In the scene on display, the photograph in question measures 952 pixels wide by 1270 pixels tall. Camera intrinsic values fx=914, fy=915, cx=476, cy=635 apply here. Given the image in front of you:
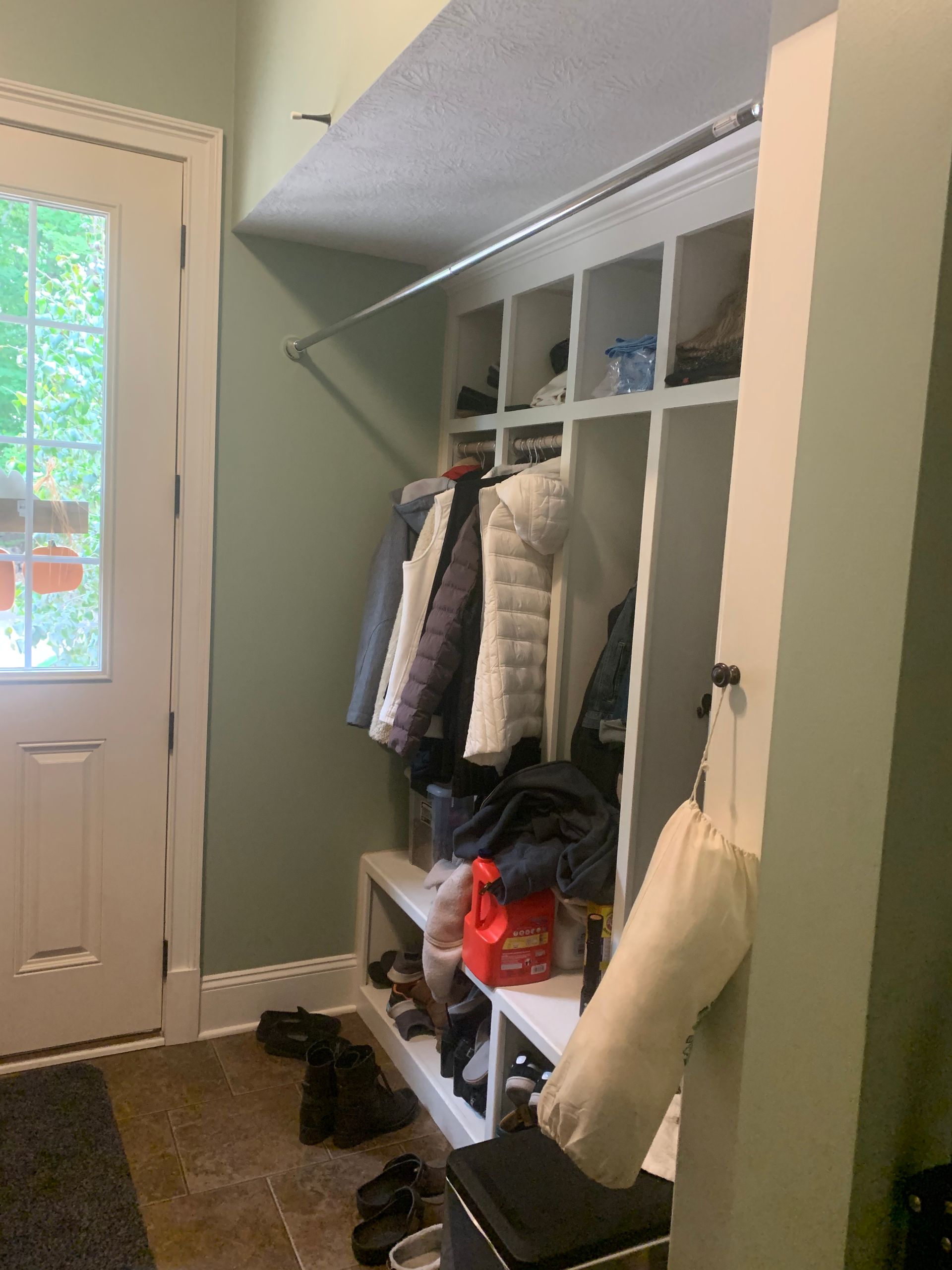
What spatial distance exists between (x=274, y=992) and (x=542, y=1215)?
4.93ft

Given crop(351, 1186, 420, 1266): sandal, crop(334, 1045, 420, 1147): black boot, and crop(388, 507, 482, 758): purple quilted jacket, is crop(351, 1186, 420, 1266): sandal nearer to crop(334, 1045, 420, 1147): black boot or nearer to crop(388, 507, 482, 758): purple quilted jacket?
crop(334, 1045, 420, 1147): black boot

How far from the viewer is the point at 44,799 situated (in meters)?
2.41

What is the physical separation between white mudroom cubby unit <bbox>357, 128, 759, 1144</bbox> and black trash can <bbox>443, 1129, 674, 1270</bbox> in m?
0.28

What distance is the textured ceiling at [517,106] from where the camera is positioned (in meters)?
1.31

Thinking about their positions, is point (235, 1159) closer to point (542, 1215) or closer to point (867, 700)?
point (542, 1215)

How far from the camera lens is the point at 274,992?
271 centimetres

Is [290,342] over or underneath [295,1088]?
over

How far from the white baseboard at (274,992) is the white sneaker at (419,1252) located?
1.00m

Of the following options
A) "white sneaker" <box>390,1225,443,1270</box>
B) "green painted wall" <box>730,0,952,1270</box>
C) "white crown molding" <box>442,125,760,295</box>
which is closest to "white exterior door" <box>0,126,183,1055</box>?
"white crown molding" <box>442,125,760,295</box>

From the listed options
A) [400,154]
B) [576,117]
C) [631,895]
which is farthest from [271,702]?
[576,117]

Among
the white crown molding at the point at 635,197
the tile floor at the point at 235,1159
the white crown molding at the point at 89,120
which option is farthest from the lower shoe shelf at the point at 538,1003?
the white crown molding at the point at 89,120

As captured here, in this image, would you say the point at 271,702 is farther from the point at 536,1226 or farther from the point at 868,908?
the point at 868,908

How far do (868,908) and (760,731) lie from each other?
27cm

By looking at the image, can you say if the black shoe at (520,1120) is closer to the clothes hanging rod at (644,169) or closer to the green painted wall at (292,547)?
the green painted wall at (292,547)
